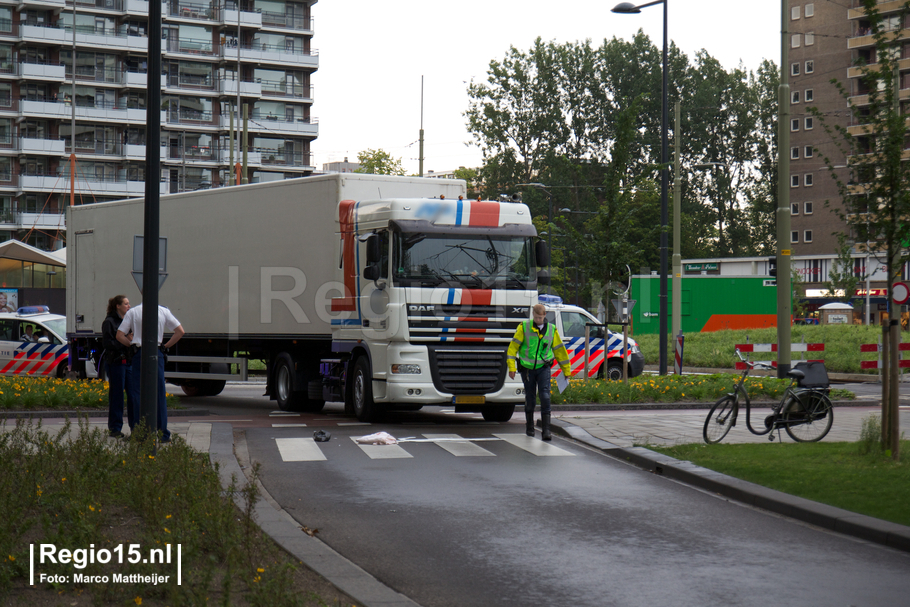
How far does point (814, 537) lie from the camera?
784cm

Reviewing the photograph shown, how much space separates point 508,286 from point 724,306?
3226 cm

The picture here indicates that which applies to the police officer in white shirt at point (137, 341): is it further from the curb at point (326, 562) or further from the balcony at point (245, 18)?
the balcony at point (245, 18)

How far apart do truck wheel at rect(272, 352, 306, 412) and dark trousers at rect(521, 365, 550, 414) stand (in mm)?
5044

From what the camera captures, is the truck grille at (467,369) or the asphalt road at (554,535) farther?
the truck grille at (467,369)

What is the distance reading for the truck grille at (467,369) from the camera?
1504 centimetres

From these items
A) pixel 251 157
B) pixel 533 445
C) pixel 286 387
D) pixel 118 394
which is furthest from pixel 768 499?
pixel 251 157

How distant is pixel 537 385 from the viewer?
1409 cm

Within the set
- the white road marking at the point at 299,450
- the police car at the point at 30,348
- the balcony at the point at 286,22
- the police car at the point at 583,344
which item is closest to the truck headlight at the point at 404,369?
the white road marking at the point at 299,450

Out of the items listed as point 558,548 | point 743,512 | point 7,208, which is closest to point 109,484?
point 558,548

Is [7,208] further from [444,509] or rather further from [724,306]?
[444,509]

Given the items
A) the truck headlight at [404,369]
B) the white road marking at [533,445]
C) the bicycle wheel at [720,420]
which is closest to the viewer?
the white road marking at [533,445]

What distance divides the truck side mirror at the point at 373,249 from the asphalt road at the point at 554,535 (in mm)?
3367

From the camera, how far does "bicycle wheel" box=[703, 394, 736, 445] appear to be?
13.0 meters

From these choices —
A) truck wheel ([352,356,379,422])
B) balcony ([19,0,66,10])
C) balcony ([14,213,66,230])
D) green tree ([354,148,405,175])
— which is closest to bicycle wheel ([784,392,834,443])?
truck wheel ([352,356,379,422])
